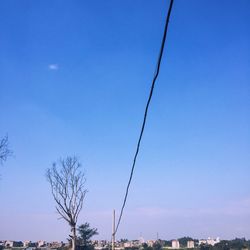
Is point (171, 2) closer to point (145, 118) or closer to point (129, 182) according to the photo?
point (145, 118)

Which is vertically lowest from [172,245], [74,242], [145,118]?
[172,245]

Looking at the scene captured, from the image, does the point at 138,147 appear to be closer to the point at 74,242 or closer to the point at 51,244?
the point at 74,242

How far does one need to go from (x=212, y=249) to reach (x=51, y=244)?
145 feet

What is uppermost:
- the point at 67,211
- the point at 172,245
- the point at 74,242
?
the point at 67,211

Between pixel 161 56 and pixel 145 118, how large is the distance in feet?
5.45

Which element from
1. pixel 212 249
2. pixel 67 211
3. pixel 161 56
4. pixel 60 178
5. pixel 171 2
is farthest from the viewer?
pixel 212 249

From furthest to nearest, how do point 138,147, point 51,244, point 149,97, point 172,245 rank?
point 172,245 < point 51,244 < point 138,147 < point 149,97

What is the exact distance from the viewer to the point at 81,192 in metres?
25.4

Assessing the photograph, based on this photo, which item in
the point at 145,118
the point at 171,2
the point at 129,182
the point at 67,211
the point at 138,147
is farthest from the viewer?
the point at 67,211

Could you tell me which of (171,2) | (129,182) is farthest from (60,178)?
(171,2)

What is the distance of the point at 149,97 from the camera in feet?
15.5

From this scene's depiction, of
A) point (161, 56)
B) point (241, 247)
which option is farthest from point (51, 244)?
point (161, 56)

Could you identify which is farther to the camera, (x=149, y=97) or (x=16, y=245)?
(x=16, y=245)

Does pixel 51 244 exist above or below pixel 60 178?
below
